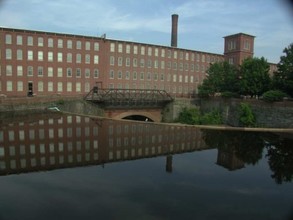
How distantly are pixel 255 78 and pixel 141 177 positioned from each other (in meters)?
32.5

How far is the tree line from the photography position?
29.9m

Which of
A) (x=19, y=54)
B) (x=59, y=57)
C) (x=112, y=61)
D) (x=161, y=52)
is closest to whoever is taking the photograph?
(x=19, y=54)

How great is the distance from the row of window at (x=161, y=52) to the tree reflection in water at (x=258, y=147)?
43555mm

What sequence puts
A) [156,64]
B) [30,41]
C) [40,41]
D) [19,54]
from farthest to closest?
1. [156,64]
2. [40,41]
3. [30,41]
4. [19,54]

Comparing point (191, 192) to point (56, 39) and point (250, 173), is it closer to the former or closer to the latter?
point (250, 173)

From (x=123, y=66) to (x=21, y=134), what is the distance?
44702 mm

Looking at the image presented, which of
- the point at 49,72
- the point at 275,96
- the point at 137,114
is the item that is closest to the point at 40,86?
the point at 49,72

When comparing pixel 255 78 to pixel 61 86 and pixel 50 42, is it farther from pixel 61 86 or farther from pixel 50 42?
pixel 50 42

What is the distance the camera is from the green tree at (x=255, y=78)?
35625mm

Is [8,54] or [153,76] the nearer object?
[8,54]

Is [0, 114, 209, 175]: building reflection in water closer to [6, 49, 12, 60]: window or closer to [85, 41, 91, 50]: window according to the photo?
[6, 49, 12, 60]: window

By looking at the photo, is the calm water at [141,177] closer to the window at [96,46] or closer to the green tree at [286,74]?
the green tree at [286,74]

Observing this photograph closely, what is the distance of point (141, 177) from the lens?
21.4 ft

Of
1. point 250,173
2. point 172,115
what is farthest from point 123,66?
point 250,173
